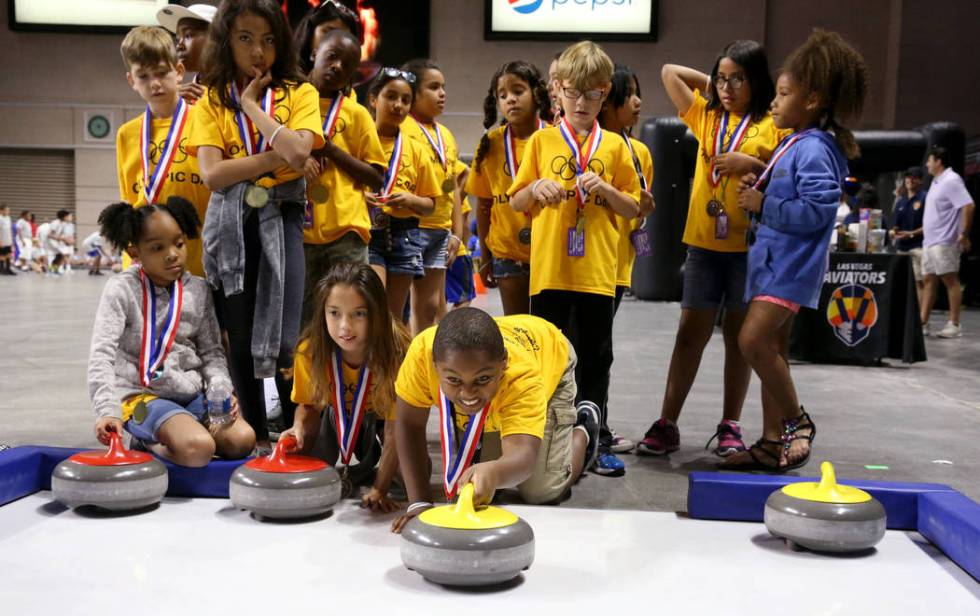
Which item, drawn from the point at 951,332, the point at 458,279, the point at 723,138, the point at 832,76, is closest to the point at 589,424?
the point at 723,138

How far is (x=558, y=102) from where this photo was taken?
3318 mm

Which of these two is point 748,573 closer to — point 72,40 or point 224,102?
point 224,102

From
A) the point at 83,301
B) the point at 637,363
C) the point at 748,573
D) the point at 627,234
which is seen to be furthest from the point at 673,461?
the point at 83,301

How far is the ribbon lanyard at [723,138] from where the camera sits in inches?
124

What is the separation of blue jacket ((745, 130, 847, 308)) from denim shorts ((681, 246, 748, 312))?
0.97 ft

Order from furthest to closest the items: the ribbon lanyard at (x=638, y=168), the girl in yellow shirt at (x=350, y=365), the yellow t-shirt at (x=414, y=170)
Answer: the yellow t-shirt at (x=414, y=170), the ribbon lanyard at (x=638, y=168), the girl in yellow shirt at (x=350, y=365)

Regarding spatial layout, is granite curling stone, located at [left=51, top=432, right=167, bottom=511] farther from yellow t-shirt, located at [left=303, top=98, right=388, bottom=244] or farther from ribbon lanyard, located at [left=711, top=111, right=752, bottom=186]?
ribbon lanyard, located at [left=711, top=111, right=752, bottom=186]

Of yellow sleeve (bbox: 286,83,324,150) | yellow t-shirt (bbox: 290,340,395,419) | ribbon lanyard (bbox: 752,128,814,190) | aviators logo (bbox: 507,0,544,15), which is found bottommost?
yellow t-shirt (bbox: 290,340,395,419)

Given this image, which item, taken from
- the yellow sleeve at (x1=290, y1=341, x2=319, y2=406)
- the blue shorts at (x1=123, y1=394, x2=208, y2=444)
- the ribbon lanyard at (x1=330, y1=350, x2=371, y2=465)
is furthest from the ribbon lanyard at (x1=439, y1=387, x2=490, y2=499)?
the blue shorts at (x1=123, y1=394, x2=208, y2=444)

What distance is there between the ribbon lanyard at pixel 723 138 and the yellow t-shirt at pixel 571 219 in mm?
311

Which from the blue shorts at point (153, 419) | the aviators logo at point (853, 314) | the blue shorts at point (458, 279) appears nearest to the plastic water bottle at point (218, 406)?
the blue shorts at point (153, 419)

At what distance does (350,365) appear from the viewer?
261 cm

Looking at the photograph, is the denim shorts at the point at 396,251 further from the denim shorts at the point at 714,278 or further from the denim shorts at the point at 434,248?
the denim shorts at the point at 714,278

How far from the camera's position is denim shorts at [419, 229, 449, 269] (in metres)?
4.04
